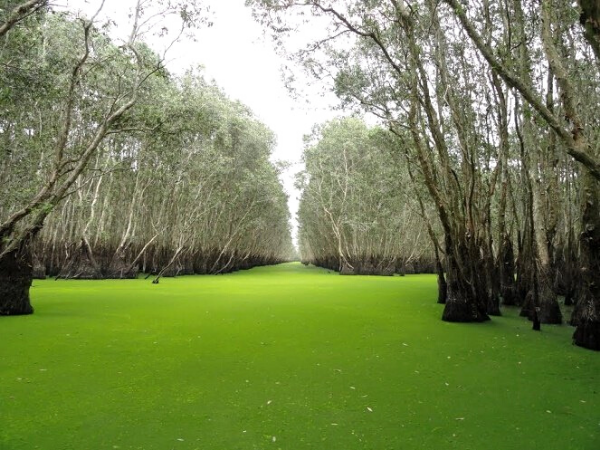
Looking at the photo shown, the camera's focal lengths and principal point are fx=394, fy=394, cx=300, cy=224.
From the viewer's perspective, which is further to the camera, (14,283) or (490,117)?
(490,117)

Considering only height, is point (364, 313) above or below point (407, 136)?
below

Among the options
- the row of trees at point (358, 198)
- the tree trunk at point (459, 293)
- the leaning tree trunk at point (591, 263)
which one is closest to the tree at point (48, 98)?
the tree trunk at point (459, 293)

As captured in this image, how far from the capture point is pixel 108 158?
1984 centimetres

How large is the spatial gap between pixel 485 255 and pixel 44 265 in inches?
859

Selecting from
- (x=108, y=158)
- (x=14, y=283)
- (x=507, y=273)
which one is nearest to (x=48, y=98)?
(x=14, y=283)

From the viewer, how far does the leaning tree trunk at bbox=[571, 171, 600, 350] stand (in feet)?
21.7

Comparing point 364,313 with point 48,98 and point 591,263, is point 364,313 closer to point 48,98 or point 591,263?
point 591,263

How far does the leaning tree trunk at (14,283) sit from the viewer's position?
8.53 meters

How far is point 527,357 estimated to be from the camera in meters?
6.12

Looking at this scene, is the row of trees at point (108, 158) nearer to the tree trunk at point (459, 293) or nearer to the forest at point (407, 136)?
the forest at point (407, 136)

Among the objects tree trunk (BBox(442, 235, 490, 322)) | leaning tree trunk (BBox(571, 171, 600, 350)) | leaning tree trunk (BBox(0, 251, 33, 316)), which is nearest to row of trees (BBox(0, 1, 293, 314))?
leaning tree trunk (BBox(0, 251, 33, 316))

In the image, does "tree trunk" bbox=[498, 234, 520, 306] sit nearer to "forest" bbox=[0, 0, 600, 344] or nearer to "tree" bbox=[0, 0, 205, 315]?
"forest" bbox=[0, 0, 600, 344]

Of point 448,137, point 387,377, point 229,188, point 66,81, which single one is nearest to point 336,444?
point 387,377

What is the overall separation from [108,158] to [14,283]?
1253cm
